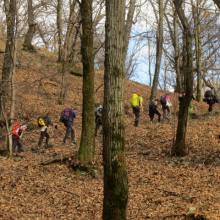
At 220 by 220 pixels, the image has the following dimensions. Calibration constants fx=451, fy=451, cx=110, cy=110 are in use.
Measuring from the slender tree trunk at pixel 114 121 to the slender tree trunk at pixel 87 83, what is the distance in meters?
5.53

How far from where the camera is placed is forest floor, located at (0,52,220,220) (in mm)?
10453

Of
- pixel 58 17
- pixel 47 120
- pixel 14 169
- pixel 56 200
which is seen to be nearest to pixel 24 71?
pixel 58 17

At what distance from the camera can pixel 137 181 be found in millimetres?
13125

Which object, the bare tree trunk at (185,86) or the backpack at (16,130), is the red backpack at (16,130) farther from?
the bare tree trunk at (185,86)

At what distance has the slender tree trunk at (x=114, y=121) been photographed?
7.29 m

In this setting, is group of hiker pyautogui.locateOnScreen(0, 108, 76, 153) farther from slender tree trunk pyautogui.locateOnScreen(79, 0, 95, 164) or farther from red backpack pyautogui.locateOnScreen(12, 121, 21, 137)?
slender tree trunk pyautogui.locateOnScreen(79, 0, 95, 164)

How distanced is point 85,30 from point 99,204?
16.3 ft

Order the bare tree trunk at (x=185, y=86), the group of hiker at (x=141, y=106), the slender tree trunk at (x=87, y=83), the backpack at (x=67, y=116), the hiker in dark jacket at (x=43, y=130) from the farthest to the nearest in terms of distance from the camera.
→ the group of hiker at (x=141, y=106)
the backpack at (x=67, y=116)
the hiker in dark jacket at (x=43, y=130)
the bare tree trunk at (x=185, y=86)
the slender tree trunk at (x=87, y=83)

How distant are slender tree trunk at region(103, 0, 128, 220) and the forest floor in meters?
2.53

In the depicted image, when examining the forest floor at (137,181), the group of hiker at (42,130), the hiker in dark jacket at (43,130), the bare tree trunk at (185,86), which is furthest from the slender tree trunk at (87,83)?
the hiker in dark jacket at (43,130)

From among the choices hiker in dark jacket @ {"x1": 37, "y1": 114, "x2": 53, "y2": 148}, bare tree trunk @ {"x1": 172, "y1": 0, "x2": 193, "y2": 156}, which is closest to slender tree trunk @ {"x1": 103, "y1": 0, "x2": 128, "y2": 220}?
bare tree trunk @ {"x1": 172, "y1": 0, "x2": 193, "y2": 156}

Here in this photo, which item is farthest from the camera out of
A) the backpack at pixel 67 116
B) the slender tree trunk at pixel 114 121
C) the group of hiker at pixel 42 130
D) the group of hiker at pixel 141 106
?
the group of hiker at pixel 141 106

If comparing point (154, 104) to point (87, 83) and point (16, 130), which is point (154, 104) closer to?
point (16, 130)

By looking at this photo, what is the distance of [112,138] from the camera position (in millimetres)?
7273
